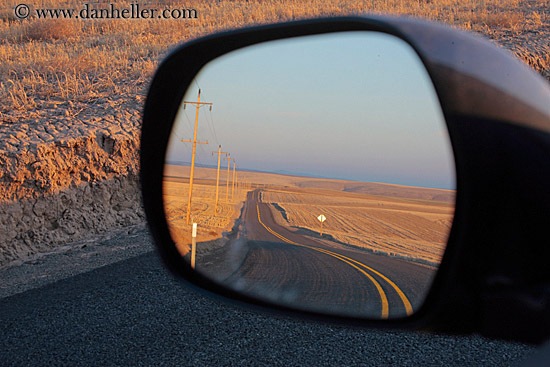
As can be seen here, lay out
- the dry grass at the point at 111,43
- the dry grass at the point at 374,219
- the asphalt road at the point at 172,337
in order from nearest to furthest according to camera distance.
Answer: the dry grass at the point at 374,219 < the asphalt road at the point at 172,337 < the dry grass at the point at 111,43

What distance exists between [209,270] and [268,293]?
370 millimetres

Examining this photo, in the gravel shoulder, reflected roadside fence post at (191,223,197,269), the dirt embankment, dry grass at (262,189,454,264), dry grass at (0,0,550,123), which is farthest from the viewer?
dry grass at (0,0,550,123)

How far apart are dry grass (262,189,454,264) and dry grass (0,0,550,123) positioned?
4.25 m

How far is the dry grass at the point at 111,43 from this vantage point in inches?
529

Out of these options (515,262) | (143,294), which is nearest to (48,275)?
(143,294)

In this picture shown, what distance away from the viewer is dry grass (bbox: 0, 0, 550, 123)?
44.1 ft

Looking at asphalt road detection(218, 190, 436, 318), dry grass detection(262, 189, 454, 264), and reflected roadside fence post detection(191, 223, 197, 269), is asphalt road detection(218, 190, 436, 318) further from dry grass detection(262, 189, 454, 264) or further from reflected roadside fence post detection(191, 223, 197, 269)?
reflected roadside fence post detection(191, 223, 197, 269)

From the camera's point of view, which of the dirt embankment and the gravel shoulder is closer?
the gravel shoulder

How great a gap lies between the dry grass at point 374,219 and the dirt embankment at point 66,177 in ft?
27.5

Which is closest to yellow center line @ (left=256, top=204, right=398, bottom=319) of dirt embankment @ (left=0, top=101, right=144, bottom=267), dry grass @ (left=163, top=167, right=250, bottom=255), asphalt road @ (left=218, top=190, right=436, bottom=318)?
asphalt road @ (left=218, top=190, right=436, bottom=318)

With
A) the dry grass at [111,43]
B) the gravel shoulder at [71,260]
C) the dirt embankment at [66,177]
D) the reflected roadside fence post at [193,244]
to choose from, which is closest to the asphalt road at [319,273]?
the reflected roadside fence post at [193,244]

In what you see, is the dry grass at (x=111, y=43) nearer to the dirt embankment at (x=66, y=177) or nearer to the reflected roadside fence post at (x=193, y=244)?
the dirt embankment at (x=66, y=177)

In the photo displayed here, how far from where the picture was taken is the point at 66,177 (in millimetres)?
10281

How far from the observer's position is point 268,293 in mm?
1410
